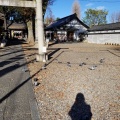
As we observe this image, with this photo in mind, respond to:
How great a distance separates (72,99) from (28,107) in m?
1.26

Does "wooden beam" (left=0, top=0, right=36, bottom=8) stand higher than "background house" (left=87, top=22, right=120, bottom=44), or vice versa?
"wooden beam" (left=0, top=0, right=36, bottom=8)

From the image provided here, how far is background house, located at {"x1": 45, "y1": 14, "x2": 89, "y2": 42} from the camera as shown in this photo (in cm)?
4025

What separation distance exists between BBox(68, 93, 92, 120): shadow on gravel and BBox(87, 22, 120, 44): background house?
26590mm

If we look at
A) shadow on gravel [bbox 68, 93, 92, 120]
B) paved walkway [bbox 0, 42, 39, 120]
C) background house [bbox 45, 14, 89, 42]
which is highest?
background house [bbox 45, 14, 89, 42]

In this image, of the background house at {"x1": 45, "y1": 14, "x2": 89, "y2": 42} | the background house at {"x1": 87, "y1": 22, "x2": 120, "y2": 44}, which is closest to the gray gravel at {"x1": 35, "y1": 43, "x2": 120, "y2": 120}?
the background house at {"x1": 87, "y1": 22, "x2": 120, "y2": 44}

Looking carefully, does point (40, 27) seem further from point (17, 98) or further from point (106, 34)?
point (106, 34)

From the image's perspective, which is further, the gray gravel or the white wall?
the white wall

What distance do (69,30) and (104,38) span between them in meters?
8.81

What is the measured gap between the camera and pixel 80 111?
4.62 meters

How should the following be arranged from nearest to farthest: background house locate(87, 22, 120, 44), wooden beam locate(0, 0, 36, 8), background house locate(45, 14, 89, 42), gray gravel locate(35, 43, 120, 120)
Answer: gray gravel locate(35, 43, 120, 120), wooden beam locate(0, 0, 36, 8), background house locate(87, 22, 120, 44), background house locate(45, 14, 89, 42)

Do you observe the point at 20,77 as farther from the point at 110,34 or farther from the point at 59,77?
the point at 110,34

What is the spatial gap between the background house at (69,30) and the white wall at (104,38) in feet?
7.87

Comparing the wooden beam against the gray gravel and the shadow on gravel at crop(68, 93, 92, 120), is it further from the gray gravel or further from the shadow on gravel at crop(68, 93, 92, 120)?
the shadow on gravel at crop(68, 93, 92, 120)

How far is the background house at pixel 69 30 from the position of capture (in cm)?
4025
